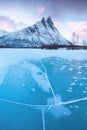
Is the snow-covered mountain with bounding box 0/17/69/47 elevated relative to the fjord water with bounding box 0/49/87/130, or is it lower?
lower

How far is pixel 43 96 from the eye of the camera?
5844mm

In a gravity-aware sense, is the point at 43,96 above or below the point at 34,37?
above

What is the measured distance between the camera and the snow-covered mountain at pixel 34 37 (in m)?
105

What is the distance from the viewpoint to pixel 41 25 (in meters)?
152

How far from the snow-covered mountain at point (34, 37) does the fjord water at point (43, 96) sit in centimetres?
8490

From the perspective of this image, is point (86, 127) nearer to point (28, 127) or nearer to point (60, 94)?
point (28, 127)

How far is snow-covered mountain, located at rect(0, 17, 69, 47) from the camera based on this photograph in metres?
105

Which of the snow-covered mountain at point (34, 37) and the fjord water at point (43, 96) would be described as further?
the snow-covered mountain at point (34, 37)

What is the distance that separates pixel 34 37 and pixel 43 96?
4630 inches

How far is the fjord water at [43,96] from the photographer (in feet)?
14.7

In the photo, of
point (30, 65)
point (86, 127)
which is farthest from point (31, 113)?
point (30, 65)

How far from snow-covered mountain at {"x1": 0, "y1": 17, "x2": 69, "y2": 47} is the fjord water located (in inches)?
3342

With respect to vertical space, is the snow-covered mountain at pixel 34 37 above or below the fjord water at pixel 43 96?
below

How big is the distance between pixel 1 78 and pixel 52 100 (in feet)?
8.75
